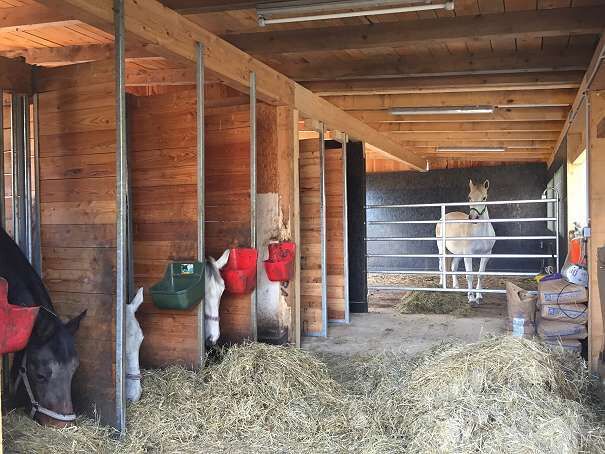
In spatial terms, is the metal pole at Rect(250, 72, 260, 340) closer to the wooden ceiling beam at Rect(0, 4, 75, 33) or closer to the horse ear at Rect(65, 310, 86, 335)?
the wooden ceiling beam at Rect(0, 4, 75, 33)

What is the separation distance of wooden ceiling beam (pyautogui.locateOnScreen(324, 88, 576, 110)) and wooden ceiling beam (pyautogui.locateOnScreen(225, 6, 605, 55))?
2.09 metres

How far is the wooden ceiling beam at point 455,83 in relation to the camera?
5.21 meters

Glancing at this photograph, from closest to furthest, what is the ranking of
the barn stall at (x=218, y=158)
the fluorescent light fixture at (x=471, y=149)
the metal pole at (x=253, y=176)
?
the barn stall at (x=218, y=158), the metal pole at (x=253, y=176), the fluorescent light fixture at (x=471, y=149)

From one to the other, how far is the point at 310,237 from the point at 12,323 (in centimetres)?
375

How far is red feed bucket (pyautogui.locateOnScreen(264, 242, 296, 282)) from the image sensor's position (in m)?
4.13

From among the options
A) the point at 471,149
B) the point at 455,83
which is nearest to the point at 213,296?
the point at 455,83

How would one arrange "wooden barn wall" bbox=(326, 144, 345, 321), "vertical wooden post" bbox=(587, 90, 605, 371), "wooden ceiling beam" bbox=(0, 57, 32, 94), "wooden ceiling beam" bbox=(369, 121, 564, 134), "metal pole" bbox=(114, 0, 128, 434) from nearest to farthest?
"metal pole" bbox=(114, 0, 128, 434) < "wooden ceiling beam" bbox=(0, 57, 32, 94) < "vertical wooden post" bbox=(587, 90, 605, 371) < "wooden barn wall" bbox=(326, 144, 345, 321) < "wooden ceiling beam" bbox=(369, 121, 564, 134)

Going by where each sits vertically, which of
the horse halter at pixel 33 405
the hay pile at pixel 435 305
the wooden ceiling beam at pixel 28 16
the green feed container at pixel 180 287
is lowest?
the hay pile at pixel 435 305

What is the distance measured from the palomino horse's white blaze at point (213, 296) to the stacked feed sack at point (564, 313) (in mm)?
2449

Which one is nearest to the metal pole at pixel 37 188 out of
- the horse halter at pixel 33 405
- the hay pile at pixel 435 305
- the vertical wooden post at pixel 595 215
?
the horse halter at pixel 33 405

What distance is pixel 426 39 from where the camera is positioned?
4.03 meters

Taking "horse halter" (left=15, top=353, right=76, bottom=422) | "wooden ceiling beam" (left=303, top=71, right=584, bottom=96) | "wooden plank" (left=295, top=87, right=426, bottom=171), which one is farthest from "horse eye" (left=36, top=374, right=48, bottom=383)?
"wooden ceiling beam" (left=303, top=71, right=584, bottom=96)

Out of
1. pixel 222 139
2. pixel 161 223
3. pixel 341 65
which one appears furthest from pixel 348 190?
pixel 161 223

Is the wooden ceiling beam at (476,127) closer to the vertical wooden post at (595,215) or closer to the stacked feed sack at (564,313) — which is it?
the vertical wooden post at (595,215)
